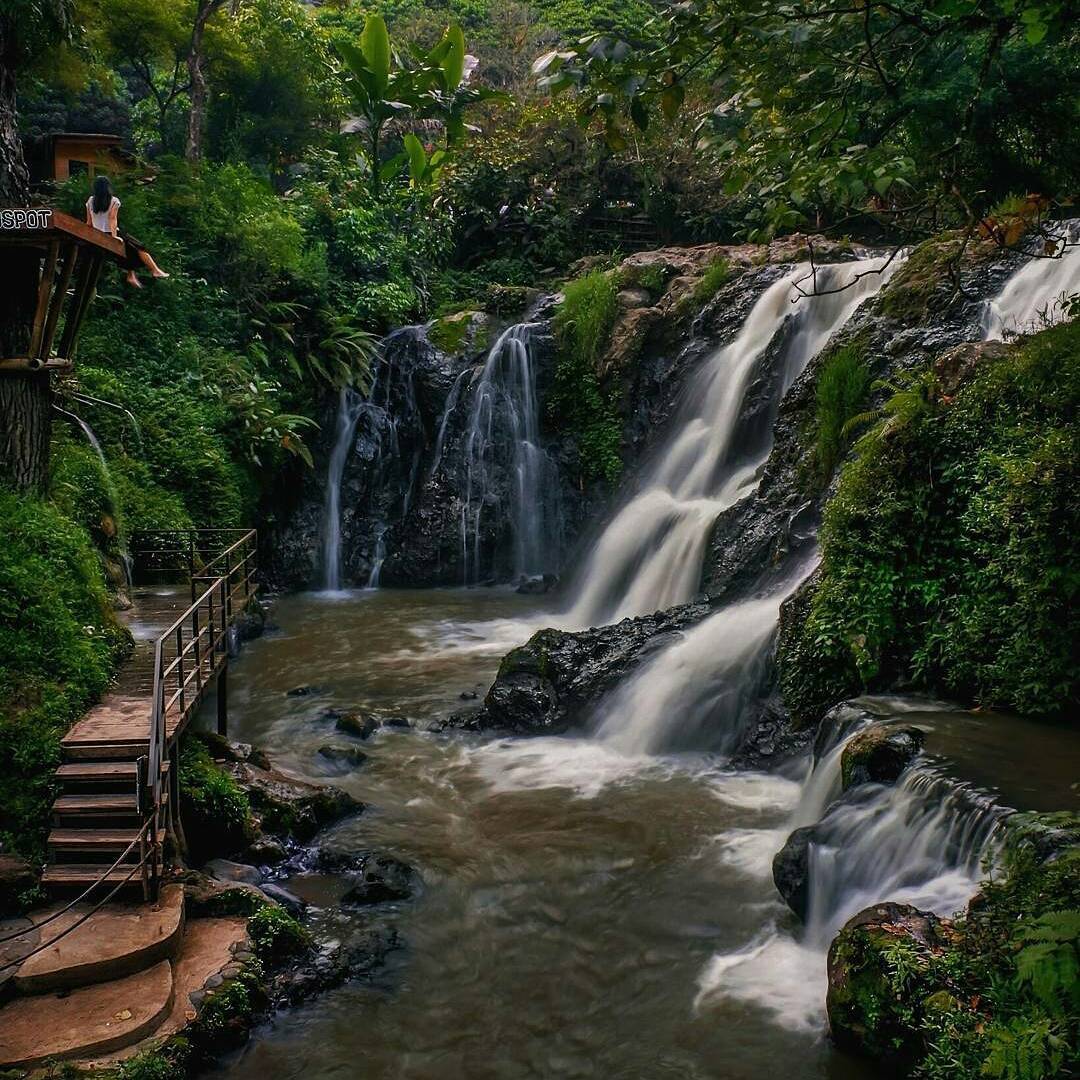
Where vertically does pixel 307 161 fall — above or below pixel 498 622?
above

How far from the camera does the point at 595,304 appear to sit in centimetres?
1923

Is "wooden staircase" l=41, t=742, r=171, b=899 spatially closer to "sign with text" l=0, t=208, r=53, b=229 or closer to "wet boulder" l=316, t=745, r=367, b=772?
"wet boulder" l=316, t=745, r=367, b=772

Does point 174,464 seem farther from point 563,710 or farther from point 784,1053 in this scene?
point 784,1053

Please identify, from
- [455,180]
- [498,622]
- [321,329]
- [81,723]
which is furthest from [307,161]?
[81,723]

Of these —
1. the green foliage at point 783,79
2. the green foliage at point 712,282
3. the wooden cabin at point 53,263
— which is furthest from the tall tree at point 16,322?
the green foliage at point 712,282

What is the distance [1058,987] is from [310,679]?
10479 mm

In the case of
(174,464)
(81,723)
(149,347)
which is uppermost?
(149,347)

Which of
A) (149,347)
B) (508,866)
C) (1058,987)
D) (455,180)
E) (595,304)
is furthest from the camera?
(455,180)

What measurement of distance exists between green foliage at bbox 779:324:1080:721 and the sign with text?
26.0 feet

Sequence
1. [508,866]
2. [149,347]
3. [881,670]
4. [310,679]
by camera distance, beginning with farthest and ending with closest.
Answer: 1. [149,347]
2. [310,679]
3. [881,670]
4. [508,866]

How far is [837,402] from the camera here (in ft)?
40.4

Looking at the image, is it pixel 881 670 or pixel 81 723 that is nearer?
pixel 81 723

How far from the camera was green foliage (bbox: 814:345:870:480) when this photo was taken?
39.7 feet

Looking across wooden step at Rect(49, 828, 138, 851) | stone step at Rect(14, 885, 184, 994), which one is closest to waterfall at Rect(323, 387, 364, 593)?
wooden step at Rect(49, 828, 138, 851)
